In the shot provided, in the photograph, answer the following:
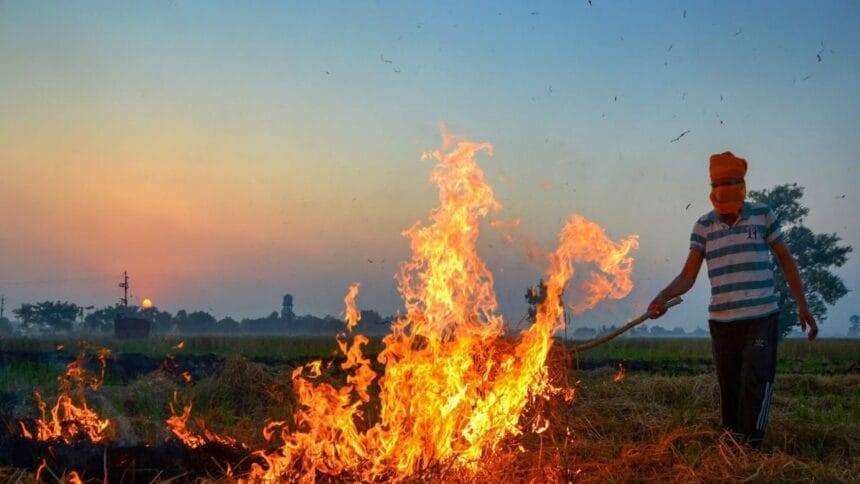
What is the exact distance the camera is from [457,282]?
5.32 m

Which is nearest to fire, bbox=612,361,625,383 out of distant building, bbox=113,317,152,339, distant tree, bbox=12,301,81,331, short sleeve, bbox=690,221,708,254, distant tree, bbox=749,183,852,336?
short sleeve, bbox=690,221,708,254

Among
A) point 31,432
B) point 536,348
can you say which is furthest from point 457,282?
point 31,432

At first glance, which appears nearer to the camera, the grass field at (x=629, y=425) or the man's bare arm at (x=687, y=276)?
the grass field at (x=629, y=425)

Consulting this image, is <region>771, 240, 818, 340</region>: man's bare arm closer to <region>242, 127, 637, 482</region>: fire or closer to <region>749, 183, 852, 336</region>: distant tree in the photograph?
<region>242, 127, 637, 482</region>: fire

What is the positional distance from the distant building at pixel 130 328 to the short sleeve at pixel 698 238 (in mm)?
61052

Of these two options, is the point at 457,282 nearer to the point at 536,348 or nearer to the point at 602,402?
the point at 536,348

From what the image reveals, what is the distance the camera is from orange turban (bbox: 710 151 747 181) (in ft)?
17.7

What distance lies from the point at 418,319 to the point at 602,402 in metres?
3.10

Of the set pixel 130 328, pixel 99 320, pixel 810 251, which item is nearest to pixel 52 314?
pixel 99 320

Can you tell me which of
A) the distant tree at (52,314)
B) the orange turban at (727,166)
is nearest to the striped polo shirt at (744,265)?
the orange turban at (727,166)

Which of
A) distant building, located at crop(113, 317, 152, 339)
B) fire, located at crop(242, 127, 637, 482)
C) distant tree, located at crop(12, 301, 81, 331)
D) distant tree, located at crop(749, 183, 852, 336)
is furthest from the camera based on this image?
distant tree, located at crop(12, 301, 81, 331)

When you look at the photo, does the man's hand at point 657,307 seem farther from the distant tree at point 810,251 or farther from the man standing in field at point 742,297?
the distant tree at point 810,251

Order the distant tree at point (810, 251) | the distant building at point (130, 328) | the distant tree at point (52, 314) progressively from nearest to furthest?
1. the distant tree at point (810, 251)
2. the distant building at point (130, 328)
3. the distant tree at point (52, 314)

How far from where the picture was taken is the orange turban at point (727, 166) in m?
5.39
